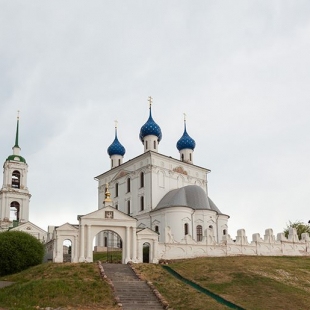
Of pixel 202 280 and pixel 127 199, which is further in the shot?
pixel 127 199

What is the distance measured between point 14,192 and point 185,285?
31.1 metres

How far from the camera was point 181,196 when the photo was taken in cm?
4544

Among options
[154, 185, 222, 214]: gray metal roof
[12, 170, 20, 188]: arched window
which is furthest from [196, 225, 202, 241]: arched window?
[12, 170, 20, 188]: arched window

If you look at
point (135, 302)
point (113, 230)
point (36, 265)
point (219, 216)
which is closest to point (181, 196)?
point (219, 216)

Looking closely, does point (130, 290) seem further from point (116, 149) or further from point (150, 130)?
point (116, 149)

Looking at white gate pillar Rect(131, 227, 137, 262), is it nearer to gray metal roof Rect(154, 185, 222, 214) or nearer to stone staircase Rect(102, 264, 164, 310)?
stone staircase Rect(102, 264, 164, 310)

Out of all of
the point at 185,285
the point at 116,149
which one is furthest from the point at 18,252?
the point at 116,149

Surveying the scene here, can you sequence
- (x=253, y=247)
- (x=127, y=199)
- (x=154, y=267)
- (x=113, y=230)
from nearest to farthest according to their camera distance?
(x=154, y=267), (x=113, y=230), (x=253, y=247), (x=127, y=199)

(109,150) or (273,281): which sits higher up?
(109,150)

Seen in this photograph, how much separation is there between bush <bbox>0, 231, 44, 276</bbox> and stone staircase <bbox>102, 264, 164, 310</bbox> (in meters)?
5.68

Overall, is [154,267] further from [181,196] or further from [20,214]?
[20,214]

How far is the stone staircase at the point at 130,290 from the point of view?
23.5 m

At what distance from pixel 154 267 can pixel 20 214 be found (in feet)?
86.8

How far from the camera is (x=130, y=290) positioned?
25469mm
